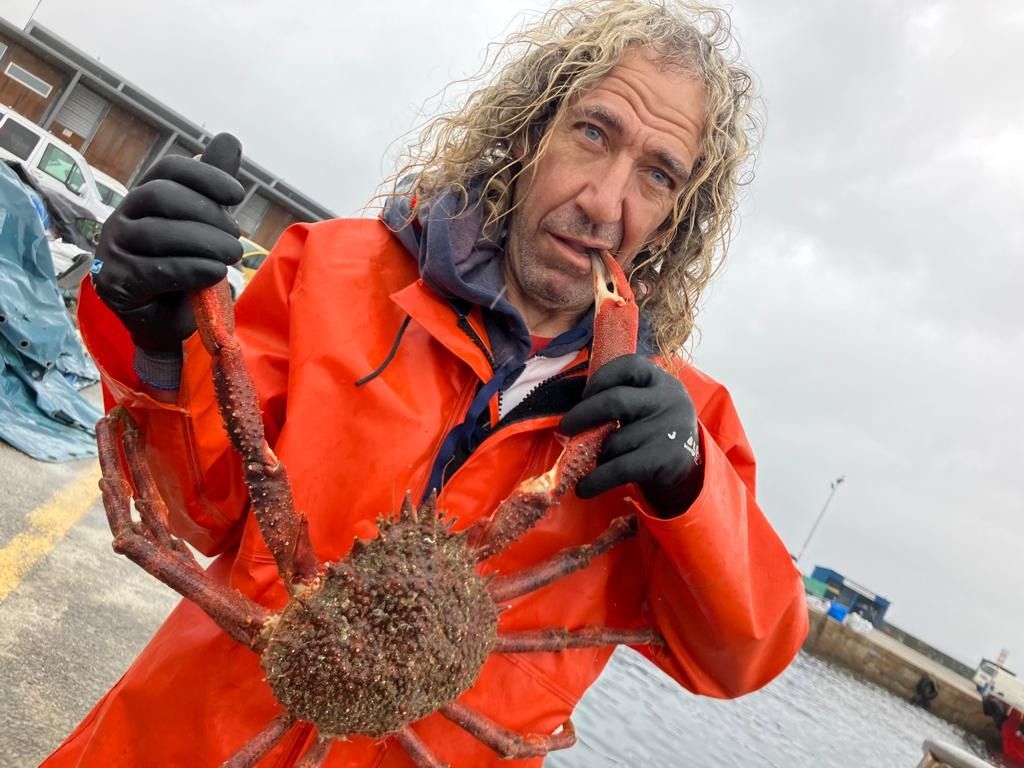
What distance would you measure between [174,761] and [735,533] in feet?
4.80

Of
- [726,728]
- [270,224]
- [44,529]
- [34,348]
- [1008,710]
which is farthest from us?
[270,224]

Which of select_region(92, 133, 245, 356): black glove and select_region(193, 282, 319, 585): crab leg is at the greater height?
select_region(92, 133, 245, 356): black glove

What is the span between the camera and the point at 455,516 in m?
1.89

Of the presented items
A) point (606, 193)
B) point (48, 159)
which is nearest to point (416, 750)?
point (606, 193)

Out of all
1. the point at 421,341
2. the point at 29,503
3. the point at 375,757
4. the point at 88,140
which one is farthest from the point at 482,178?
the point at 88,140

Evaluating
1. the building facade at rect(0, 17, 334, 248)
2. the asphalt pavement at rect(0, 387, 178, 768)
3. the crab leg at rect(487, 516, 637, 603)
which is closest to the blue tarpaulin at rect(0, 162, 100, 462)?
the asphalt pavement at rect(0, 387, 178, 768)

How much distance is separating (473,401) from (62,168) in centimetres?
1455

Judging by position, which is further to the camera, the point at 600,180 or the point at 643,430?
the point at 600,180

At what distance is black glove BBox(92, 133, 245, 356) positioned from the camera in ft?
5.36

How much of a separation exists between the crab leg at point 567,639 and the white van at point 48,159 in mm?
13078

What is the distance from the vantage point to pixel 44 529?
14.0ft

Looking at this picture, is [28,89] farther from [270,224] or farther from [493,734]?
[493,734]

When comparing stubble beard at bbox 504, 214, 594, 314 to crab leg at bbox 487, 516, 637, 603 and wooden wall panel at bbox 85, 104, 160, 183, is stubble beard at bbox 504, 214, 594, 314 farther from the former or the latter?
wooden wall panel at bbox 85, 104, 160, 183

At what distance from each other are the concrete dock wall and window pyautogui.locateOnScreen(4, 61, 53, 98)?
32.3 m
